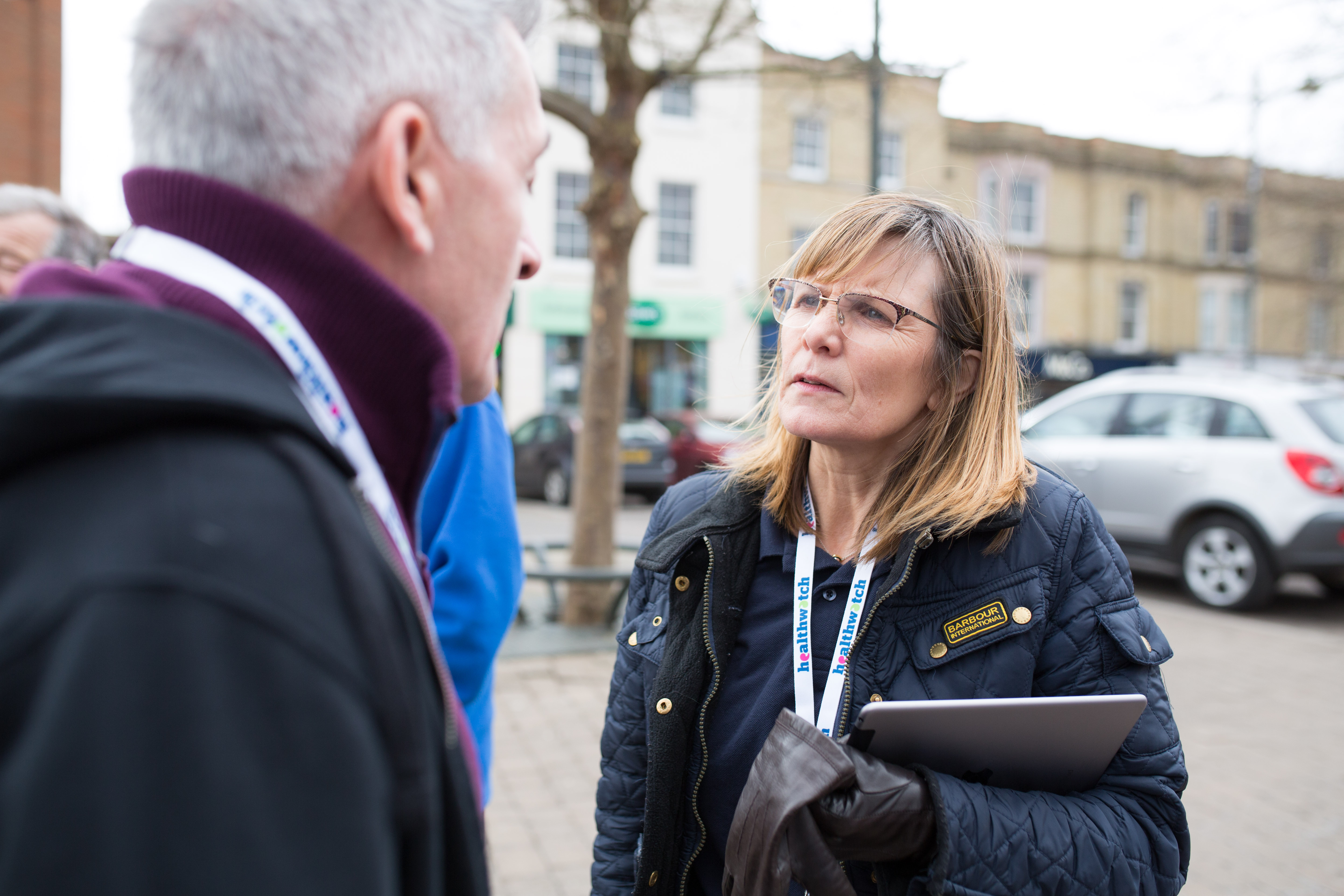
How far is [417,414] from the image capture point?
89 cm

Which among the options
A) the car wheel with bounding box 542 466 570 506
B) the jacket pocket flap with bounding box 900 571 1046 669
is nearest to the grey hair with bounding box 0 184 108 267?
the jacket pocket flap with bounding box 900 571 1046 669

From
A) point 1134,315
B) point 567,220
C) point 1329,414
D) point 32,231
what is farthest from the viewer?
point 1134,315

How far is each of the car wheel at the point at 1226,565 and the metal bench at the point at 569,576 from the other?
4589 mm

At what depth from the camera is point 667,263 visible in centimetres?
2142

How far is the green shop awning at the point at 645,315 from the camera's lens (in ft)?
66.1

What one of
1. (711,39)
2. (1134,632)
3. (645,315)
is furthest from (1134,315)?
(1134,632)

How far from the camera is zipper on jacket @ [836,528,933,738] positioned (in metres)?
1.64

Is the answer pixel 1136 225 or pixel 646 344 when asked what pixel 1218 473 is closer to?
pixel 646 344

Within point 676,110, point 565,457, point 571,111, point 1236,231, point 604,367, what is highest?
point 676,110

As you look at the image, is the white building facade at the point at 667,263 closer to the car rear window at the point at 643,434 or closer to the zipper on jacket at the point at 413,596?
the car rear window at the point at 643,434

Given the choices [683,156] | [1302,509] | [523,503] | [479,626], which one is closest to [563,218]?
[683,156]

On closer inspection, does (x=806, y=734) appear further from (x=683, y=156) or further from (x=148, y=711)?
(x=683, y=156)

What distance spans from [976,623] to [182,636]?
52.2 inches

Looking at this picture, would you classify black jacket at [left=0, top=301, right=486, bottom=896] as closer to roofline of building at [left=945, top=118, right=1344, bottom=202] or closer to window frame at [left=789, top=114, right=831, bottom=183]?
window frame at [left=789, top=114, right=831, bottom=183]
